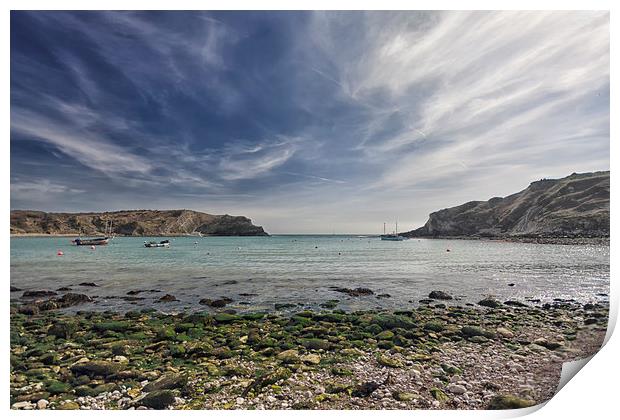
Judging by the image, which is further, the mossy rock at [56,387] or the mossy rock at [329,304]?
the mossy rock at [329,304]

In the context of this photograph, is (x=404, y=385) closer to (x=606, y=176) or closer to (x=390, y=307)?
(x=390, y=307)

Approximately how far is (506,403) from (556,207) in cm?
647

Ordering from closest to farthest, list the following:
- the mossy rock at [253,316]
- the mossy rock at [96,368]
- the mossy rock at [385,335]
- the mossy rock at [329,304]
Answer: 1. the mossy rock at [96,368]
2. the mossy rock at [385,335]
3. the mossy rock at [253,316]
4. the mossy rock at [329,304]

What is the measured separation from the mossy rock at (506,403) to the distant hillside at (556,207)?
3127mm

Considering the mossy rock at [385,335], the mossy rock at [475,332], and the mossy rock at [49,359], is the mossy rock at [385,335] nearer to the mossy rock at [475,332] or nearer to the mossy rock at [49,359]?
the mossy rock at [475,332]

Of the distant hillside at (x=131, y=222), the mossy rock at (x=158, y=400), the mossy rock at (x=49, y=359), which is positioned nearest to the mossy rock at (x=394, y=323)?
the mossy rock at (x=158, y=400)

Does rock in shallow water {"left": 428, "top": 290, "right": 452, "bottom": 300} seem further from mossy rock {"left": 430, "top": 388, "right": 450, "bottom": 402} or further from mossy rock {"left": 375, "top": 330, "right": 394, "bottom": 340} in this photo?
mossy rock {"left": 430, "top": 388, "right": 450, "bottom": 402}

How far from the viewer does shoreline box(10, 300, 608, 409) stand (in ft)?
8.39

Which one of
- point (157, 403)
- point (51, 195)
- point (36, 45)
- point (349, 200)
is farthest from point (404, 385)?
point (36, 45)

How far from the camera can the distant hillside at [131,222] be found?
12.8 feet

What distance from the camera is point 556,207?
704cm

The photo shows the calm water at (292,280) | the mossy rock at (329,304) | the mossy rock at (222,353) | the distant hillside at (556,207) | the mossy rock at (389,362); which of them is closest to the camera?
the mossy rock at (389,362)

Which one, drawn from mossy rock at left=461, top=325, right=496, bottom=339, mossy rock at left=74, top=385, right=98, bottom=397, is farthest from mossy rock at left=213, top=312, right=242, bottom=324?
mossy rock at left=461, top=325, right=496, bottom=339

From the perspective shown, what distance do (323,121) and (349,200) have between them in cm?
137
